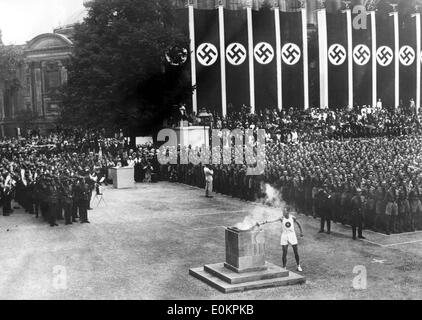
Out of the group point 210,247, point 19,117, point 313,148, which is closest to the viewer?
point 210,247

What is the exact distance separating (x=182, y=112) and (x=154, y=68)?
3.52m

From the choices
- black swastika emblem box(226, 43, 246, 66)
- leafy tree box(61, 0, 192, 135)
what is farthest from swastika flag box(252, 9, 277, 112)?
leafy tree box(61, 0, 192, 135)

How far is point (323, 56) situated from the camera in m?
45.3

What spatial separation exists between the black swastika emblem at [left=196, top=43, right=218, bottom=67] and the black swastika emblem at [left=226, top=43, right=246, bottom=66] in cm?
93

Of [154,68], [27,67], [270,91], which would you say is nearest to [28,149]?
[154,68]

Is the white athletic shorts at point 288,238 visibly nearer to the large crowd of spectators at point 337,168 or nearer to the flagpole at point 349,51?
the large crowd of spectators at point 337,168

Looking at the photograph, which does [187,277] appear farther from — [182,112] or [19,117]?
[19,117]

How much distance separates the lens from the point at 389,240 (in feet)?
58.9

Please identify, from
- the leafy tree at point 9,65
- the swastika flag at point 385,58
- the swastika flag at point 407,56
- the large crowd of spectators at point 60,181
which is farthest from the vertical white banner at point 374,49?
the leafy tree at point 9,65

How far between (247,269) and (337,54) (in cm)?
3494

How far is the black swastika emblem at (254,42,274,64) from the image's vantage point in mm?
42969

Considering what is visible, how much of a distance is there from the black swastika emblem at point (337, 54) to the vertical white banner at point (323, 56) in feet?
1.52

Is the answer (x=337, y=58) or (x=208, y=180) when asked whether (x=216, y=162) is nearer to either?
(x=208, y=180)

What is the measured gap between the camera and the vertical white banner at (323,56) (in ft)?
148
